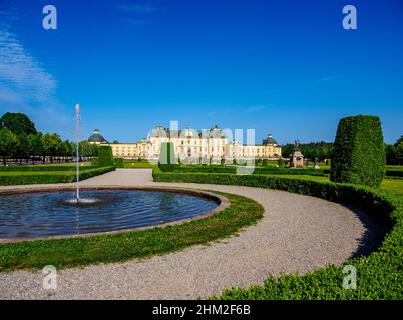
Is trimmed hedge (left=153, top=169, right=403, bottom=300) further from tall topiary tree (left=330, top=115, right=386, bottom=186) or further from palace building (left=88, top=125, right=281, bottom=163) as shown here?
palace building (left=88, top=125, right=281, bottom=163)

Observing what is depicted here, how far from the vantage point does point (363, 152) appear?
11.8 metres

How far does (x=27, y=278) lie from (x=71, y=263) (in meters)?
0.61

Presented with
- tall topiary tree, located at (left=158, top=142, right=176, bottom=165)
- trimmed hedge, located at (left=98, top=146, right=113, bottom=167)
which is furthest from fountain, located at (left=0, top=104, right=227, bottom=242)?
trimmed hedge, located at (left=98, top=146, right=113, bottom=167)

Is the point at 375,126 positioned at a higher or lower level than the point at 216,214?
higher

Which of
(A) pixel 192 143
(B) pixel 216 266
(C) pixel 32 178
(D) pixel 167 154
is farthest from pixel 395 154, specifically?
(A) pixel 192 143

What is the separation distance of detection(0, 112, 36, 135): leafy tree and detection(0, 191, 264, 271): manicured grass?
6205 cm

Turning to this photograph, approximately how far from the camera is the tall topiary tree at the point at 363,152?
38.8 ft

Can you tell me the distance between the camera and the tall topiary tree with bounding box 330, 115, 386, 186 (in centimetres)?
1183

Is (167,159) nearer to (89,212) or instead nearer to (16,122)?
(89,212)

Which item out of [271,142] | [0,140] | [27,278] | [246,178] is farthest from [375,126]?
[271,142]

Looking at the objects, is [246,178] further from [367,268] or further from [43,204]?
[367,268]

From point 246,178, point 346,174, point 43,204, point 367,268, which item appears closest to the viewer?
point 367,268

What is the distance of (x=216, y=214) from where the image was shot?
802 centimetres
